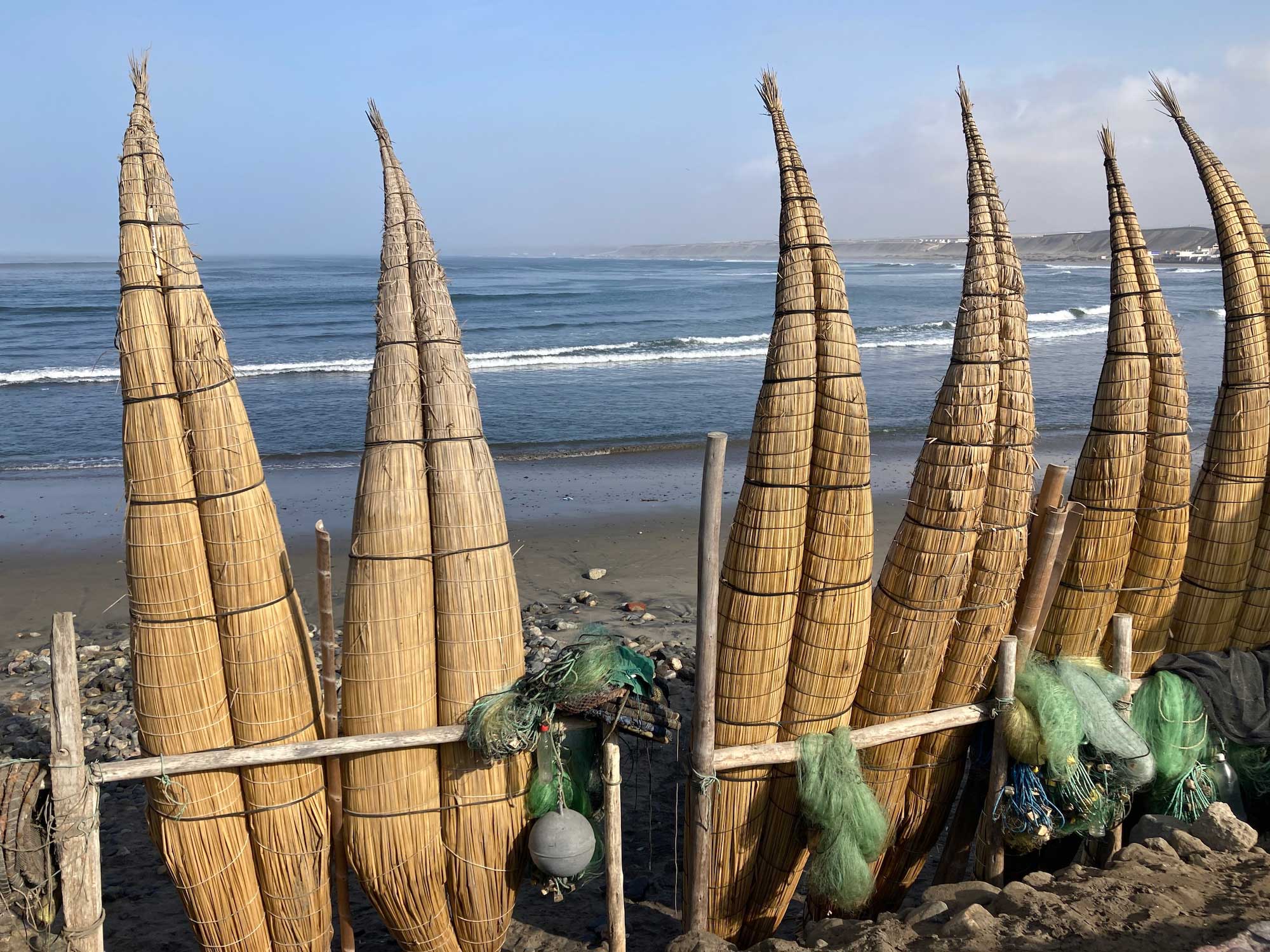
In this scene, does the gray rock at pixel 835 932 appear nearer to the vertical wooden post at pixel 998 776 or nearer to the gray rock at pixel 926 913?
the gray rock at pixel 926 913

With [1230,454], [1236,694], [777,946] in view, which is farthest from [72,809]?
[1230,454]

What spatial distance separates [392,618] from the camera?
3959 mm

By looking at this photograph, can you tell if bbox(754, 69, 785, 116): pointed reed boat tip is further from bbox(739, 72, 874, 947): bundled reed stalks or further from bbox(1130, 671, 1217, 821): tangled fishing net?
bbox(1130, 671, 1217, 821): tangled fishing net

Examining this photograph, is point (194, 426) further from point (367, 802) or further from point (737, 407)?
point (737, 407)

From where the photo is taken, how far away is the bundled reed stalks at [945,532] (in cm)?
419

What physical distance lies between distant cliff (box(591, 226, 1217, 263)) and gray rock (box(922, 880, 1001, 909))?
68246 millimetres

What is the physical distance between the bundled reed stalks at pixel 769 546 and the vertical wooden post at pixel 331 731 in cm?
181

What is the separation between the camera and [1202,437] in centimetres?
1456

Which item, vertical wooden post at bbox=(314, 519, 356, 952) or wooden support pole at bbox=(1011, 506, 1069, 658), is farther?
wooden support pole at bbox=(1011, 506, 1069, 658)

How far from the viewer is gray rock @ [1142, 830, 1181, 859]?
13.9 ft

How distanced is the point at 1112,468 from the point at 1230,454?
0.78 metres

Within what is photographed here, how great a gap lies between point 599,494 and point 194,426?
9385 mm

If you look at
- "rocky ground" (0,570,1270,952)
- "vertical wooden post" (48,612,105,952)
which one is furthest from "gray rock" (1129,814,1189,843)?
"vertical wooden post" (48,612,105,952)

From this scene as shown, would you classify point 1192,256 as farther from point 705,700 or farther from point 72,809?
point 72,809
